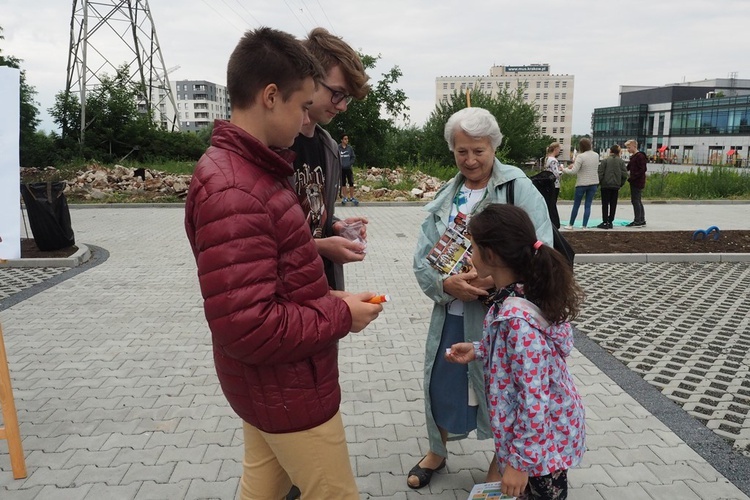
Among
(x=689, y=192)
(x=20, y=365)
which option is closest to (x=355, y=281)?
(x=20, y=365)

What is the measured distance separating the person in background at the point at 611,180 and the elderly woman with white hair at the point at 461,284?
10.6m

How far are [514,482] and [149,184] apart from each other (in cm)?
1934

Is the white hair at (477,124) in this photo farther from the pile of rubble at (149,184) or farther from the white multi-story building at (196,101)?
the white multi-story building at (196,101)

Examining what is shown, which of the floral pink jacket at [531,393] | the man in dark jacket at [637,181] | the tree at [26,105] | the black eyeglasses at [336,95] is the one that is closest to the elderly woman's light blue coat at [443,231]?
the floral pink jacket at [531,393]

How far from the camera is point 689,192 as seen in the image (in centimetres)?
1883

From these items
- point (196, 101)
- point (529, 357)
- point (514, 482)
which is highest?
point (196, 101)

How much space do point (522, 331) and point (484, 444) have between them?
161 cm

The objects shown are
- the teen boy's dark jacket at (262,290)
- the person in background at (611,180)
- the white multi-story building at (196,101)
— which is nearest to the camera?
the teen boy's dark jacket at (262,290)

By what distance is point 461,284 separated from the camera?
258 centimetres

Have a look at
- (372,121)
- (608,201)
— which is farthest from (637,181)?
(372,121)

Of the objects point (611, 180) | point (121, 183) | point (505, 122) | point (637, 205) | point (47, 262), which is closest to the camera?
point (47, 262)

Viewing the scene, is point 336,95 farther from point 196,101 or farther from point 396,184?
point 196,101

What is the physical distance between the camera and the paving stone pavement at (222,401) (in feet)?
9.89

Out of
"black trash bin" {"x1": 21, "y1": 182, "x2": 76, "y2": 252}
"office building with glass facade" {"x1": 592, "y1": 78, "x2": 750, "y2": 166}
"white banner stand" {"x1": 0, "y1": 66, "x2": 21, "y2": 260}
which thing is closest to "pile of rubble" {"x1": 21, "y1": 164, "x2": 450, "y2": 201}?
"black trash bin" {"x1": 21, "y1": 182, "x2": 76, "y2": 252}
